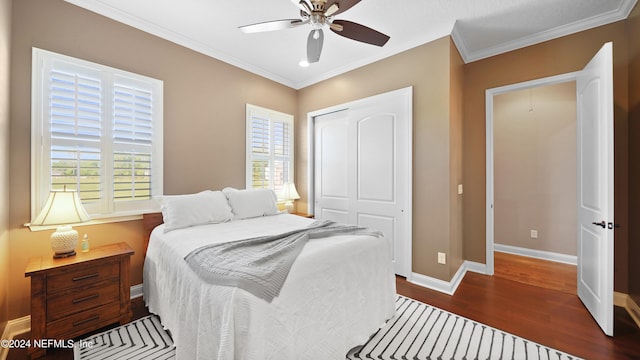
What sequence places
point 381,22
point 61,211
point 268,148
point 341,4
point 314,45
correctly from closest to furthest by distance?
point 341,4, point 61,211, point 314,45, point 381,22, point 268,148

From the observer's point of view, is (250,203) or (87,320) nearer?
(87,320)

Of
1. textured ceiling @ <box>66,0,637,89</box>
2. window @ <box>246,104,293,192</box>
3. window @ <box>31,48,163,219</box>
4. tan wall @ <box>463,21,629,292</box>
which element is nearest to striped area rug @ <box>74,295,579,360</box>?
window @ <box>31,48,163,219</box>

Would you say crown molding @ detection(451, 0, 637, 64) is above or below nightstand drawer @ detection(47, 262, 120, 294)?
above

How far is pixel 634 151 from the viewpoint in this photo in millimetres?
Answer: 2207

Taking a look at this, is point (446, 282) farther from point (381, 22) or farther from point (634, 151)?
point (381, 22)

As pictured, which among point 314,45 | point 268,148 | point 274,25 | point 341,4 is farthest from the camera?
point 268,148

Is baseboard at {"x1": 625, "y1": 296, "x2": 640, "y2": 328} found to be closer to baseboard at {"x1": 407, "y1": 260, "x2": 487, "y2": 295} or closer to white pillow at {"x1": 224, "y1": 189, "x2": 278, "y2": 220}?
baseboard at {"x1": 407, "y1": 260, "x2": 487, "y2": 295}

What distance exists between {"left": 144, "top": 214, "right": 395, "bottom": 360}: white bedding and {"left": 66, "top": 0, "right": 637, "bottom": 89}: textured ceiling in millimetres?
2159

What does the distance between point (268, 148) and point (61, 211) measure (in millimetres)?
2470

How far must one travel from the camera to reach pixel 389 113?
3176 millimetres

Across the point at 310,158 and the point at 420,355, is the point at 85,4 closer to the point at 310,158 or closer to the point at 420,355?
the point at 310,158

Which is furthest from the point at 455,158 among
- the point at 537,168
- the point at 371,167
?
the point at 537,168

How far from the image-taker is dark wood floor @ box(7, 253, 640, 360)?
1.81 meters

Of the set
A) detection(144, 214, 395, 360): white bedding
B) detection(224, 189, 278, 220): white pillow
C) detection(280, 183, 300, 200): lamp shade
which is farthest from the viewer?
detection(280, 183, 300, 200): lamp shade
